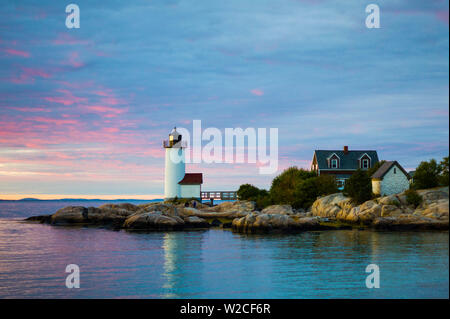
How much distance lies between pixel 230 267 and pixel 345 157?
166ft

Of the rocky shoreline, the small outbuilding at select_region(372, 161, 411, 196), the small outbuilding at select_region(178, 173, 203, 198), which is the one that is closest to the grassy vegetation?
the rocky shoreline

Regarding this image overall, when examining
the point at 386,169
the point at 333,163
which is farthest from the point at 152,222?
the point at 333,163

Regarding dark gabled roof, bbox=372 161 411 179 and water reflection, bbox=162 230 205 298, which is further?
dark gabled roof, bbox=372 161 411 179

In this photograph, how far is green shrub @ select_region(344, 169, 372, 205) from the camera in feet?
156

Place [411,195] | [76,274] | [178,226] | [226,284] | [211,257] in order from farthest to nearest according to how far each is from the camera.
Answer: [178,226], [411,195], [211,257], [76,274], [226,284]

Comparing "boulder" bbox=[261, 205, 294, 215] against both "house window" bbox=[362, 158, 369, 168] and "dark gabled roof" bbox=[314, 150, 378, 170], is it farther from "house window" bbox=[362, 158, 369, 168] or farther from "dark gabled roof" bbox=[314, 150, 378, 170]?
"house window" bbox=[362, 158, 369, 168]

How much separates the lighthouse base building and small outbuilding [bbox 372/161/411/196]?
111 ft

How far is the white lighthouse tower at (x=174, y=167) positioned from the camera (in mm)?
71438

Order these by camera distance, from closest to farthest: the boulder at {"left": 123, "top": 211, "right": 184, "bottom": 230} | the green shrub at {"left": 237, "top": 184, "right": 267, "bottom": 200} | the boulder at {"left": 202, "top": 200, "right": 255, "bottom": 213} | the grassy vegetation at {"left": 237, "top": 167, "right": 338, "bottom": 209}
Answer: the boulder at {"left": 123, "top": 211, "right": 184, "bottom": 230} < the grassy vegetation at {"left": 237, "top": 167, "right": 338, "bottom": 209} < the boulder at {"left": 202, "top": 200, "right": 255, "bottom": 213} < the green shrub at {"left": 237, "top": 184, "right": 267, "bottom": 200}
